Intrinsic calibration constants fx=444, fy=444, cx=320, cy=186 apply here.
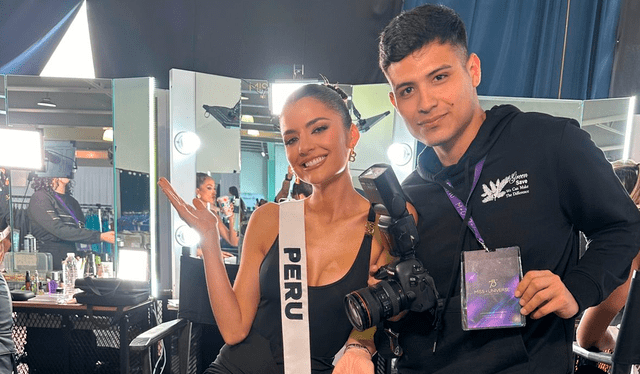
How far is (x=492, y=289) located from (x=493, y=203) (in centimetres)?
21

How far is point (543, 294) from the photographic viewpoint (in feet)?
2.76

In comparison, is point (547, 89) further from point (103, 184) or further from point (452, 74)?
point (103, 184)

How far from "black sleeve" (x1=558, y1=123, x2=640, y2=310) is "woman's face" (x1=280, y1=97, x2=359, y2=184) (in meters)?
0.68

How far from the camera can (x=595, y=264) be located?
0.91 metres

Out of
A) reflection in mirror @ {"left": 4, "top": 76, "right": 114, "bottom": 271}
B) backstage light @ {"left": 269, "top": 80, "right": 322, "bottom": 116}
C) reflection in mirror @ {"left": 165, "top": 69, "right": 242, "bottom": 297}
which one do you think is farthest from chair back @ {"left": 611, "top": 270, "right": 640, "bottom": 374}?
reflection in mirror @ {"left": 4, "top": 76, "right": 114, "bottom": 271}

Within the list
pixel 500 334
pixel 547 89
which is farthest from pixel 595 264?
pixel 547 89

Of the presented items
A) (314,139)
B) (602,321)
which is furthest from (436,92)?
(602,321)

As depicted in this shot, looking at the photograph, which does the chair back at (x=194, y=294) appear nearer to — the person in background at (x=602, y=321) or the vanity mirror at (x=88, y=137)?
the vanity mirror at (x=88, y=137)

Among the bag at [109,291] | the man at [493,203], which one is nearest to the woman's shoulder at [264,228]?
the man at [493,203]

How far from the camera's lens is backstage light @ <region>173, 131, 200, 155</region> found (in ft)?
10.1

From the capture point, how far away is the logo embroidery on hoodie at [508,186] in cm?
100

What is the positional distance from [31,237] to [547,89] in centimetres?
384

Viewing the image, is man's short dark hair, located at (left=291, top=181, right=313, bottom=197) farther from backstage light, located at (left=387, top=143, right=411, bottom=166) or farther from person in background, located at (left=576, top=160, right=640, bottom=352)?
person in background, located at (left=576, top=160, right=640, bottom=352)

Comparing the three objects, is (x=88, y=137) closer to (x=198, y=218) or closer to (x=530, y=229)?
(x=198, y=218)
